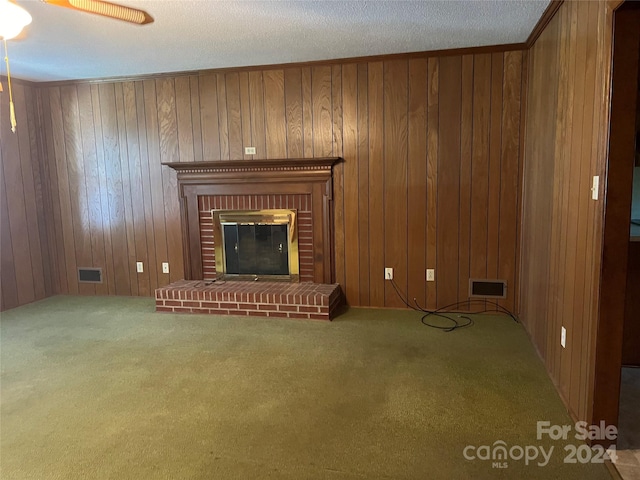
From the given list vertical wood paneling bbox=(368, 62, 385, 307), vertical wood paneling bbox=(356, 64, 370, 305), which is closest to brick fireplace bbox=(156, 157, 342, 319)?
vertical wood paneling bbox=(356, 64, 370, 305)

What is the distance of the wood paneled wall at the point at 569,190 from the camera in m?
1.99

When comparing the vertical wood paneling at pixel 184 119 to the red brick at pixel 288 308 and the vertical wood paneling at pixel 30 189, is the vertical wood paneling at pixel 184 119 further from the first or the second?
the red brick at pixel 288 308

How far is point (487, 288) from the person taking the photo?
4.01 metres

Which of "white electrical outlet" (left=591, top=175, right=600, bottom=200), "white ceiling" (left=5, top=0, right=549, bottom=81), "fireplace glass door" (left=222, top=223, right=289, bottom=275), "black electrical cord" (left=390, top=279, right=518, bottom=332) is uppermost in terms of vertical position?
"white ceiling" (left=5, top=0, right=549, bottom=81)

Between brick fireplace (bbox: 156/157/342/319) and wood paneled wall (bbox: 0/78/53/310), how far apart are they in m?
1.68

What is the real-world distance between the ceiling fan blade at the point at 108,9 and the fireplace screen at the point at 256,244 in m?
2.01

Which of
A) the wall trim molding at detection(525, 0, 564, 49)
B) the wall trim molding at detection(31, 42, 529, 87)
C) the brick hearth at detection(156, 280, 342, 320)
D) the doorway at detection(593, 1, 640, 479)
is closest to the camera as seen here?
the doorway at detection(593, 1, 640, 479)

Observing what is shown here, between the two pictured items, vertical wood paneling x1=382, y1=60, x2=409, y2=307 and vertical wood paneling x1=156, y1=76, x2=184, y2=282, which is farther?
vertical wood paneling x1=156, y1=76, x2=184, y2=282

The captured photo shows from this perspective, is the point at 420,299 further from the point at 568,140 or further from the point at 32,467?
the point at 32,467

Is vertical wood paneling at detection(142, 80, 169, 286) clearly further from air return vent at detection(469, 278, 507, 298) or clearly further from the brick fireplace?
air return vent at detection(469, 278, 507, 298)

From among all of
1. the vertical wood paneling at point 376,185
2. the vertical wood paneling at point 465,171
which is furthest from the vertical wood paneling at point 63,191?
the vertical wood paneling at point 465,171

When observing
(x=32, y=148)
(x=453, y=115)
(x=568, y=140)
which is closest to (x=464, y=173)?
(x=453, y=115)

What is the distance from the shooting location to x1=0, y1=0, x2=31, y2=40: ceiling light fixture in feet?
6.52

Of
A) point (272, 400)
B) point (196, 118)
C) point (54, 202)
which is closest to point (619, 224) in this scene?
point (272, 400)
